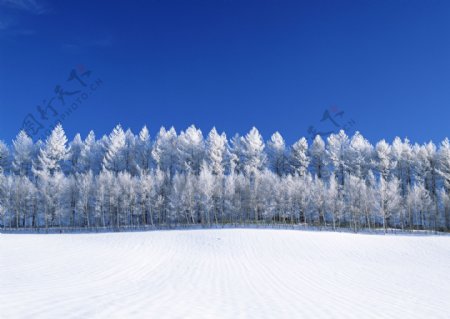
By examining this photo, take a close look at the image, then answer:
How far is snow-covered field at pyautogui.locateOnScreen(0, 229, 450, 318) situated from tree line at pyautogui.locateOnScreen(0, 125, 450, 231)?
1674 centimetres

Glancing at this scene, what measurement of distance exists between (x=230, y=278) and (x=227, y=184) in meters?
35.8

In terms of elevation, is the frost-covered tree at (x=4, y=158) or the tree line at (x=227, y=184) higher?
the frost-covered tree at (x=4, y=158)

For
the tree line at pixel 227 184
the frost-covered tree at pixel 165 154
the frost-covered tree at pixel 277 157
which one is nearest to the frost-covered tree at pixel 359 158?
the tree line at pixel 227 184

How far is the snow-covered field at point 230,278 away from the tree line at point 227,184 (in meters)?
16.7

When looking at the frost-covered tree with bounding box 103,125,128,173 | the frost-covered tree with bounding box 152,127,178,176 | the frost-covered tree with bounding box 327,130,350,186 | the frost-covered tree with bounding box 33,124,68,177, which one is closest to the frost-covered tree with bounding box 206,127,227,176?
the frost-covered tree with bounding box 152,127,178,176

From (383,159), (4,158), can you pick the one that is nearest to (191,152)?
(383,159)

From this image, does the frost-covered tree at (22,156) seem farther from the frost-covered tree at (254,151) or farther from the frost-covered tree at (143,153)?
the frost-covered tree at (254,151)

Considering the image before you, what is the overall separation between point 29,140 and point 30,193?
65.4 feet

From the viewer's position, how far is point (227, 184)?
52.3 meters

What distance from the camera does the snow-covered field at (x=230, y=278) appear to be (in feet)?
28.5

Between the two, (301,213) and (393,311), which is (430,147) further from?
(393,311)

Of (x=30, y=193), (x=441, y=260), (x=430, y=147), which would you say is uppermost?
(x=430, y=147)

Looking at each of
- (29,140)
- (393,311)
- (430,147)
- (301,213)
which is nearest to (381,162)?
(430,147)

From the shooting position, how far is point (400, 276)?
18438 millimetres
